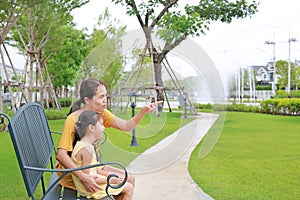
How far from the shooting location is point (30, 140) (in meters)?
2.20

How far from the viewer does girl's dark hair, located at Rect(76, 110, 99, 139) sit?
200cm

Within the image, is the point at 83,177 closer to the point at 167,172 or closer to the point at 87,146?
the point at 87,146

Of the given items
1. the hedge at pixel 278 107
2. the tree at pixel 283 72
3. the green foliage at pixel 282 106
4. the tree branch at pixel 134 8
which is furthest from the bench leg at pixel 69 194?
the tree at pixel 283 72

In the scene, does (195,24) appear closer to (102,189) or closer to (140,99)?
(140,99)

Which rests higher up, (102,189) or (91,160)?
(91,160)

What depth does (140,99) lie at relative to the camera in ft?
21.0

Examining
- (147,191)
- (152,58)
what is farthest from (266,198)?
(152,58)

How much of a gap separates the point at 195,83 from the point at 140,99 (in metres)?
1.14

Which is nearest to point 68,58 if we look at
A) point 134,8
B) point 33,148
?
point 134,8

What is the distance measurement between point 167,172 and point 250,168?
3.79ft

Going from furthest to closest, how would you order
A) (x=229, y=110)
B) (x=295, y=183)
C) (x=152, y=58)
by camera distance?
(x=229, y=110) → (x=152, y=58) → (x=295, y=183)

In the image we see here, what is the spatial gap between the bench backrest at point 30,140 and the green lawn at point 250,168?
1.66 m

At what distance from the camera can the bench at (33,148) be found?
1.82m

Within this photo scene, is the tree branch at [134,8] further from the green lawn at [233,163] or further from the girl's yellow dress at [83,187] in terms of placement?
the girl's yellow dress at [83,187]
